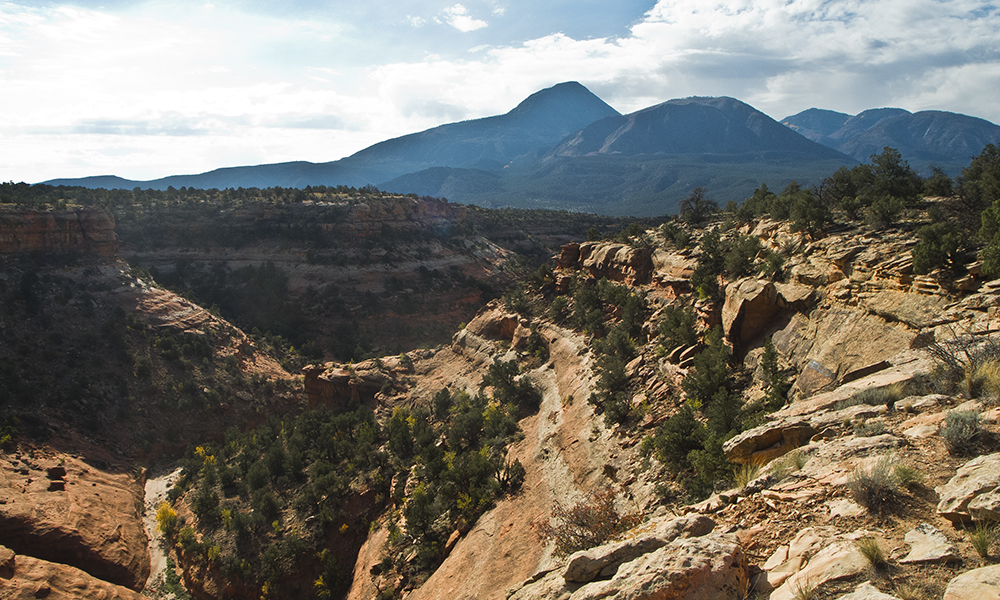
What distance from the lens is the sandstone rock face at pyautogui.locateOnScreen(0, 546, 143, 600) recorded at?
1524cm

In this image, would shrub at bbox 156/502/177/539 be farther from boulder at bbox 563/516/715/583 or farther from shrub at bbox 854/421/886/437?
shrub at bbox 854/421/886/437

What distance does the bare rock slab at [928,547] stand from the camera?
4598 mm

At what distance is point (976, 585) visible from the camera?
3.98 m

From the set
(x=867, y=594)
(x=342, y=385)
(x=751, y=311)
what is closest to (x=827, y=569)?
(x=867, y=594)

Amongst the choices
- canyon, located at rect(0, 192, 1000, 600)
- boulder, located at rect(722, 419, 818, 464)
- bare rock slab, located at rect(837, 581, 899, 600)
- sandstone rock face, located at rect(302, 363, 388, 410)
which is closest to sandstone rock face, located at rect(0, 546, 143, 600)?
canyon, located at rect(0, 192, 1000, 600)

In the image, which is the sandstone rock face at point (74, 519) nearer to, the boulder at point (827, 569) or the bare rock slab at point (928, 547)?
the boulder at point (827, 569)

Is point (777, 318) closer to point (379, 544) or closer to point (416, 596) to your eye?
point (416, 596)

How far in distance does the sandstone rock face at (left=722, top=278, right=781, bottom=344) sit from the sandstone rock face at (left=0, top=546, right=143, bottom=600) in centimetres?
2262

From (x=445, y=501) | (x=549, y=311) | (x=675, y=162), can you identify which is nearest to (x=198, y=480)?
(x=445, y=501)

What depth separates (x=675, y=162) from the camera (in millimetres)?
180125

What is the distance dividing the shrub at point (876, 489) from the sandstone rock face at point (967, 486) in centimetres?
44

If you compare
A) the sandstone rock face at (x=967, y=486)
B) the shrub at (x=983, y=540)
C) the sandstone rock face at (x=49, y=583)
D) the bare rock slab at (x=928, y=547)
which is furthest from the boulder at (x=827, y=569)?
the sandstone rock face at (x=49, y=583)

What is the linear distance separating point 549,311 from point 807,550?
75.7 feet

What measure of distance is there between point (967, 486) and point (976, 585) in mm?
1606
